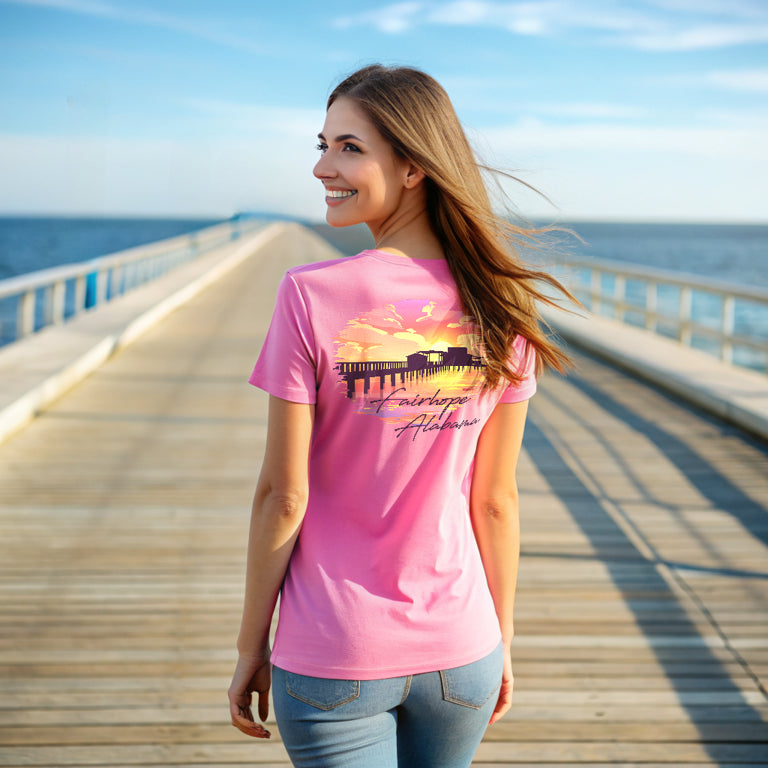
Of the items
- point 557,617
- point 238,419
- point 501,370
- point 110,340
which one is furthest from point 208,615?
point 110,340

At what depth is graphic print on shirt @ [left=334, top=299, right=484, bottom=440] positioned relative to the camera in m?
1.35

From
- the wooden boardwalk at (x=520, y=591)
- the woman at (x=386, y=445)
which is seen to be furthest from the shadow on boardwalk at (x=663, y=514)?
the woman at (x=386, y=445)

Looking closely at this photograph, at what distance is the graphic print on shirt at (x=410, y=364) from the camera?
4.42 ft

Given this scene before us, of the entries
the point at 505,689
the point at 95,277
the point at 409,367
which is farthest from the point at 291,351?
the point at 95,277

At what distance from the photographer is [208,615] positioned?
3.85 metres

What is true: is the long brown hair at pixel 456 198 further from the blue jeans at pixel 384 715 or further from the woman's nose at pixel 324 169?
the blue jeans at pixel 384 715

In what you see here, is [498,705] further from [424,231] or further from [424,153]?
[424,153]

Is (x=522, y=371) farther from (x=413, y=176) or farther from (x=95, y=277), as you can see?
(x=95, y=277)

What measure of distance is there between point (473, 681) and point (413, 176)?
0.81m

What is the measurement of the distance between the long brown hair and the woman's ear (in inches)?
0.8

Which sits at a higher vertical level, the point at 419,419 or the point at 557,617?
the point at 419,419

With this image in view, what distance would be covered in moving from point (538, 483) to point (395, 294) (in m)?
4.79

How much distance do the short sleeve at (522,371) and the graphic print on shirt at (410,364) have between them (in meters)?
0.08

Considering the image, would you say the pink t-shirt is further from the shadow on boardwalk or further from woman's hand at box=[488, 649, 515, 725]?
the shadow on boardwalk
